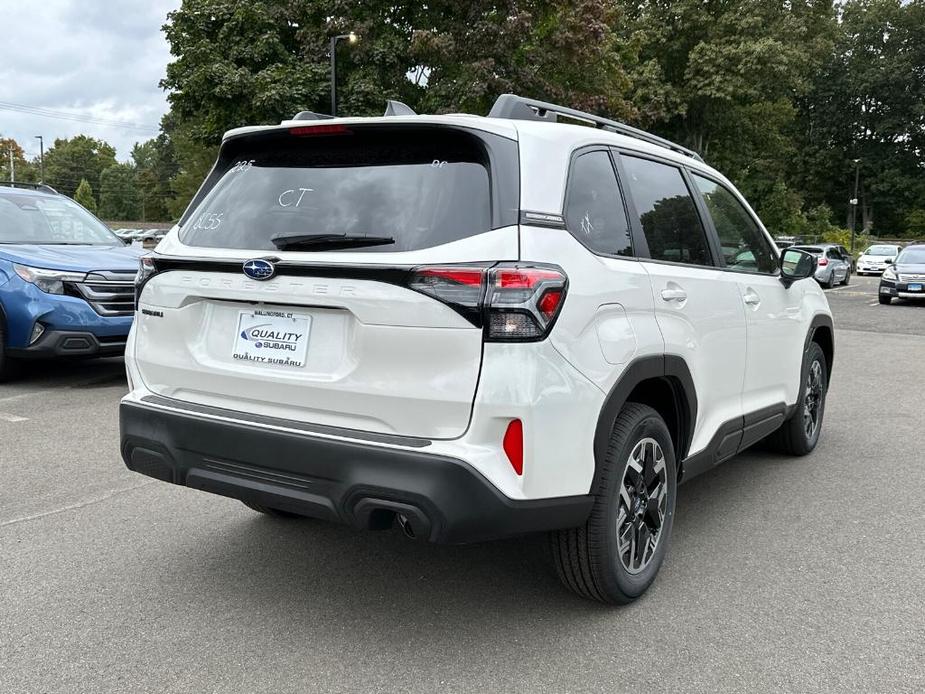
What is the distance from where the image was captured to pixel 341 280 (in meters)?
2.82

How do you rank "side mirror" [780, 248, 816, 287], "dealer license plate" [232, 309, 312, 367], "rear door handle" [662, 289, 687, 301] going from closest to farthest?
"dealer license plate" [232, 309, 312, 367]
"rear door handle" [662, 289, 687, 301]
"side mirror" [780, 248, 816, 287]

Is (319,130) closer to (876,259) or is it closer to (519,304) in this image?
(519,304)

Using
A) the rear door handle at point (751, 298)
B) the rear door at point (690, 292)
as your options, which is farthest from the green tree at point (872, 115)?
the rear door at point (690, 292)

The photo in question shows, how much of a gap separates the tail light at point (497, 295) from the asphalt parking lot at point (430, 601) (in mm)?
1118

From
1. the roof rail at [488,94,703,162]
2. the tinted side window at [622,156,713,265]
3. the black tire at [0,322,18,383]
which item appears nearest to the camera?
the roof rail at [488,94,703,162]

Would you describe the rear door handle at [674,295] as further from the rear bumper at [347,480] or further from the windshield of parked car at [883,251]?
the windshield of parked car at [883,251]

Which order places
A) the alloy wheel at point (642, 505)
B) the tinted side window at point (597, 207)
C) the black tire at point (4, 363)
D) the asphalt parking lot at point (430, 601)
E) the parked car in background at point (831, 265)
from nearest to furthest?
the asphalt parking lot at point (430, 601)
the tinted side window at point (597, 207)
the alloy wheel at point (642, 505)
the black tire at point (4, 363)
the parked car in background at point (831, 265)

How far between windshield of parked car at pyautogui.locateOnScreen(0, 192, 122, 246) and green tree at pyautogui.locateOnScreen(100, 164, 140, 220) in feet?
416

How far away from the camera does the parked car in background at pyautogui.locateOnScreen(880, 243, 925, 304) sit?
20.8 meters

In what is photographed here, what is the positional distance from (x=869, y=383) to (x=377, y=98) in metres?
18.5

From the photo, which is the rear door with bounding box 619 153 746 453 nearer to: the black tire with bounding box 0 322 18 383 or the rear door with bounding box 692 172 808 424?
the rear door with bounding box 692 172 808 424

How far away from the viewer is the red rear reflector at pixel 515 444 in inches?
104

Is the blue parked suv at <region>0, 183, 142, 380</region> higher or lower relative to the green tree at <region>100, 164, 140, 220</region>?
lower

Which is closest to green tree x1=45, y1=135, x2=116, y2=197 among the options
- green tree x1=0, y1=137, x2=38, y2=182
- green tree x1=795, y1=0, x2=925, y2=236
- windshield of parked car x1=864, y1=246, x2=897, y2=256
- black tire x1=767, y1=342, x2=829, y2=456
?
green tree x1=0, y1=137, x2=38, y2=182
